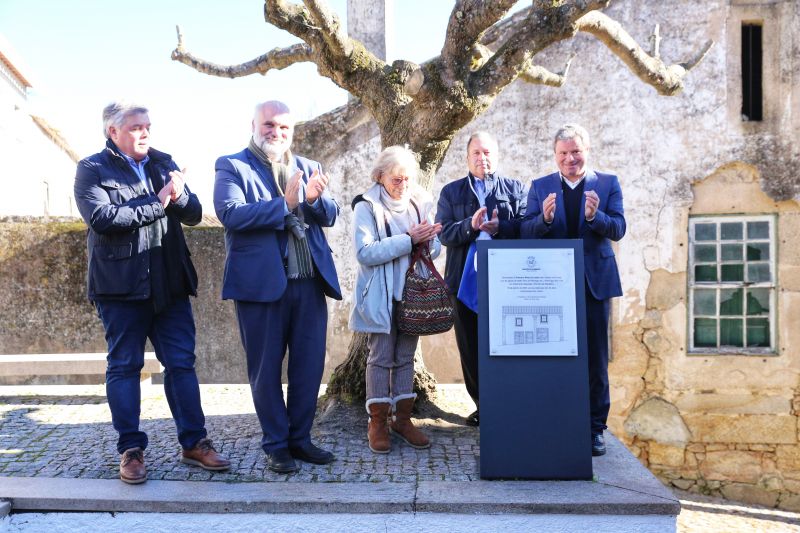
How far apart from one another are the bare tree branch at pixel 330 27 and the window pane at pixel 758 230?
19.4ft

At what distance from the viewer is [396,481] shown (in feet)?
13.4

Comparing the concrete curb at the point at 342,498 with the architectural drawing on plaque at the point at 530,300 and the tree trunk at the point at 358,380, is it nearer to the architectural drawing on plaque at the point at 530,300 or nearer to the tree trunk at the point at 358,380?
the architectural drawing on plaque at the point at 530,300

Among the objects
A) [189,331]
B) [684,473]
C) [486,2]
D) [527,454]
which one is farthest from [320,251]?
[684,473]

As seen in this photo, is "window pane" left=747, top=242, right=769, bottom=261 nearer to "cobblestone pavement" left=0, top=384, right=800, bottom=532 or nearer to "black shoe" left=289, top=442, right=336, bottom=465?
"cobblestone pavement" left=0, top=384, right=800, bottom=532

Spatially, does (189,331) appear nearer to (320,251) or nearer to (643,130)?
(320,251)

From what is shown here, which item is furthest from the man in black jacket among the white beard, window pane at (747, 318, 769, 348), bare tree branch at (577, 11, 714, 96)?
window pane at (747, 318, 769, 348)

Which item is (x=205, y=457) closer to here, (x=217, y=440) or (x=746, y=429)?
(x=217, y=440)

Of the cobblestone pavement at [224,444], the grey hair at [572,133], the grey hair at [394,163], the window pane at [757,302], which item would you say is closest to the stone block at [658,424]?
the window pane at [757,302]

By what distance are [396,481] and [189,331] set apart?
4.84 feet

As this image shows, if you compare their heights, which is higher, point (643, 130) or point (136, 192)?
point (643, 130)

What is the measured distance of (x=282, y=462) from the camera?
13.6 ft

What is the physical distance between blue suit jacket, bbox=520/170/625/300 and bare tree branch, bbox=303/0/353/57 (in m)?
1.90

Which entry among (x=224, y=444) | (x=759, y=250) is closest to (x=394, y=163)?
(x=224, y=444)

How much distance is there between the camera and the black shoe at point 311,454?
14.2 feet
